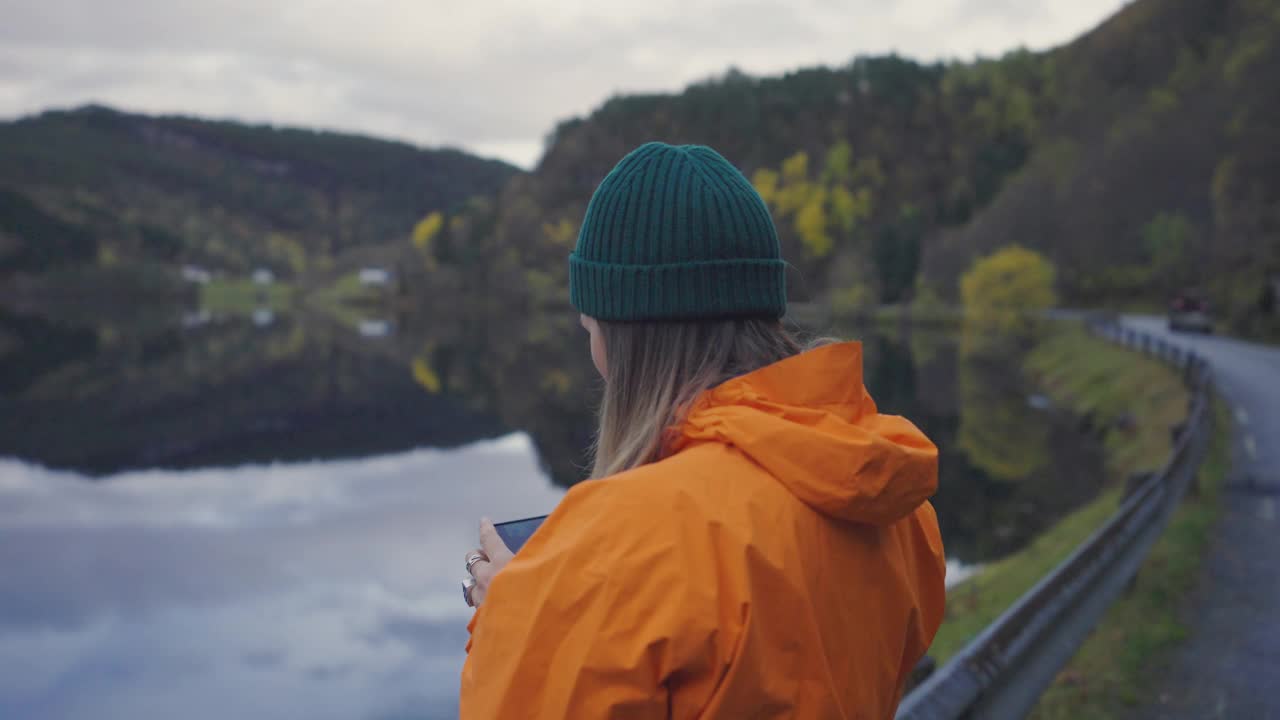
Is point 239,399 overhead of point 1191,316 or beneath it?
beneath

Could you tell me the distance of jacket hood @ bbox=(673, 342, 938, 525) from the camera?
135 centimetres

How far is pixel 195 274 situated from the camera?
511 ft

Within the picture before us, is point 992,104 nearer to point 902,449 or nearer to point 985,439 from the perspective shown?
point 985,439

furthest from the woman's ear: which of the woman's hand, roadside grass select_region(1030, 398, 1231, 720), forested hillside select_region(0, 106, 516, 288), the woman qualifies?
forested hillside select_region(0, 106, 516, 288)

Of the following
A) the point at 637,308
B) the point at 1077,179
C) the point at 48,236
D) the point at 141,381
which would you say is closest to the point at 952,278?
the point at 1077,179

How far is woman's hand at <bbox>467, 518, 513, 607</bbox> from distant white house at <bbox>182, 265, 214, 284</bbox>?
164 m

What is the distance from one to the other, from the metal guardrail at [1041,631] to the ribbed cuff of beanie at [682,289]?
1.73m

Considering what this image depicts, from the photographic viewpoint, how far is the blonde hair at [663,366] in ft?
5.04

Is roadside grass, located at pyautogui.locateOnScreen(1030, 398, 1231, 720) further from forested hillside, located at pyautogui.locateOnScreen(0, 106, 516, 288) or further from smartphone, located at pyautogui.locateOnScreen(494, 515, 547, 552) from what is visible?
forested hillside, located at pyautogui.locateOnScreen(0, 106, 516, 288)

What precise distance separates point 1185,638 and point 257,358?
55.1 metres

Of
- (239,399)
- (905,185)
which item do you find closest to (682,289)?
(239,399)

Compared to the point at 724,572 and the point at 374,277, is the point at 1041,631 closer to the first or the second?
the point at 724,572

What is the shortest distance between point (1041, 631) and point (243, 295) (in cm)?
16189

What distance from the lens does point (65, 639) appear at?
13.3 meters
